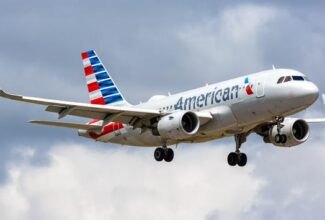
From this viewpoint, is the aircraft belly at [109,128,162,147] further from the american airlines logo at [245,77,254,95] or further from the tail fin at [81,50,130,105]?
the american airlines logo at [245,77,254,95]

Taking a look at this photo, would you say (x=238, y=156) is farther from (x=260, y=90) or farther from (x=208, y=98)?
(x=260, y=90)

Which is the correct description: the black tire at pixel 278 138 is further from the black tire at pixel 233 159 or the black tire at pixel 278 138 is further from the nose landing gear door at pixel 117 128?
the nose landing gear door at pixel 117 128

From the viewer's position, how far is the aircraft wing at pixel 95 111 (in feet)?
282

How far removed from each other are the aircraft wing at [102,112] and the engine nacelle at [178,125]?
559 mm

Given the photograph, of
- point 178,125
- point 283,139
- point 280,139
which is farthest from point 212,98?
point 283,139

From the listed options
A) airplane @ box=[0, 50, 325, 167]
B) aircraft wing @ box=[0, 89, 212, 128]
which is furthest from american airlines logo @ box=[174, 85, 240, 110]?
aircraft wing @ box=[0, 89, 212, 128]

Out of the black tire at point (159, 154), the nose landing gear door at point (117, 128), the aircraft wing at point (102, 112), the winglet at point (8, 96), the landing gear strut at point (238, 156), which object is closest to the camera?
the winglet at point (8, 96)

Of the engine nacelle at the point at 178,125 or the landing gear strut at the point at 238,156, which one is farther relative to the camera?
the landing gear strut at the point at 238,156

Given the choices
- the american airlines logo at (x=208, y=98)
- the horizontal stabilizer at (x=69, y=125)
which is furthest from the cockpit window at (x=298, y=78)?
the horizontal stabilizer at (x=69, y=125)

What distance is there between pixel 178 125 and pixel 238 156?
8.02 metres

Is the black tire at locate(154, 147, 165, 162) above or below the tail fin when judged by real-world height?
below

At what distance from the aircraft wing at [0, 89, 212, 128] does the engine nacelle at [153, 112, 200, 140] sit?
1.83 ft

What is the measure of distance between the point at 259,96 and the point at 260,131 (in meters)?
6.94

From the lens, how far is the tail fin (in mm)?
101000
